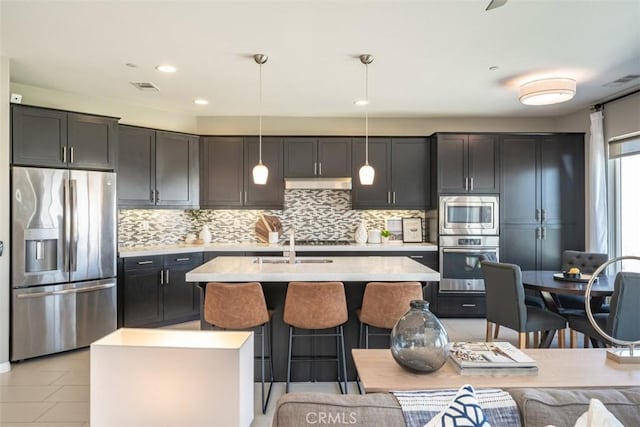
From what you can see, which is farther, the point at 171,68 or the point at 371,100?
the point at 371,100

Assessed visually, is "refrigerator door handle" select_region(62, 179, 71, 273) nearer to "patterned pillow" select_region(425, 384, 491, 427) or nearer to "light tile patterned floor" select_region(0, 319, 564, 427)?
"light tile patterned floor" select_region(0, 319, 564, 427)

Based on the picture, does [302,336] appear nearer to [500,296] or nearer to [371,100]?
[500,296]

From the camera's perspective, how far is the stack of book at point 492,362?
1.34 m

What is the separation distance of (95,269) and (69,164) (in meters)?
1.09

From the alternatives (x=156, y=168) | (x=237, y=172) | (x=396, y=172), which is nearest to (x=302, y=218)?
(x=237, y=172)

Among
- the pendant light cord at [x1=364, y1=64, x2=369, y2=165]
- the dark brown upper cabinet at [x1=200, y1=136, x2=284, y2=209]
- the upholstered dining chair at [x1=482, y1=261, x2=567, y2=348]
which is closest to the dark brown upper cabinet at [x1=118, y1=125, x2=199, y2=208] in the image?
the dark brown upper cabinet at [x1=200, y1=136, x2=284, y2=209]

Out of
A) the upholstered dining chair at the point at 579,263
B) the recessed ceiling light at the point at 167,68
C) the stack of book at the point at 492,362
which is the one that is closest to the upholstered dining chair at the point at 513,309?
the upholstered dining chair at the point at 579,263

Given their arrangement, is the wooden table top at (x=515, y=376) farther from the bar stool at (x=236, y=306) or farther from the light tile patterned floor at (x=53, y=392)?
the light tile patterned floor at (x=53, y=392)

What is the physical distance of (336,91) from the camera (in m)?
4.46

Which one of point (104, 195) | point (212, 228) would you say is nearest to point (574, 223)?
point (212, 228)

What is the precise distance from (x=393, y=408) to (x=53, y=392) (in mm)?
3105

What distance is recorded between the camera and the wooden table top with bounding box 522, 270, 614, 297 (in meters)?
3.16

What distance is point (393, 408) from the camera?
1052 millimetres

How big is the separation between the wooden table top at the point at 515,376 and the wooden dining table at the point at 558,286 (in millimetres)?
1964
